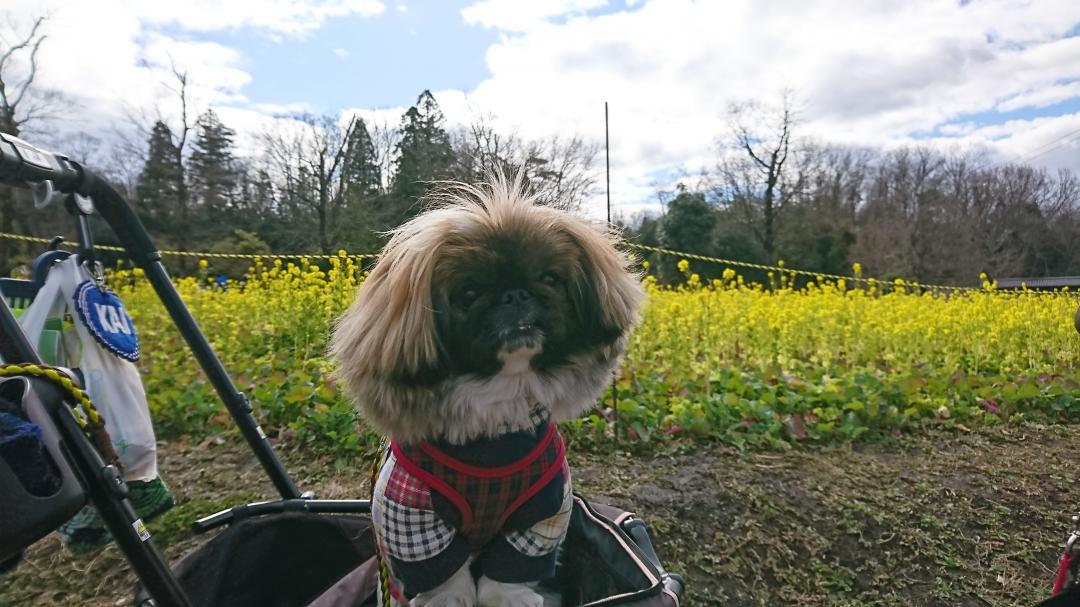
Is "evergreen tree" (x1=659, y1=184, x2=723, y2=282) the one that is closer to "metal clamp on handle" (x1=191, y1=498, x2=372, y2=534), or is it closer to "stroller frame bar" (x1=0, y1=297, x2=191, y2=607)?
"metal clamp on handle" (x1=191, y1=498, x2=372, y2=534)

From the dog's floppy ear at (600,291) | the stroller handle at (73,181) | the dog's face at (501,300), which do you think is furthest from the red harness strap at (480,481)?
the stroller handle at (73,181)

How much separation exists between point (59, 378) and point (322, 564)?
146cm

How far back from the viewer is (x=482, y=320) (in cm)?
138

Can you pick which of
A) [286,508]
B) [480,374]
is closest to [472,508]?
[480,374]

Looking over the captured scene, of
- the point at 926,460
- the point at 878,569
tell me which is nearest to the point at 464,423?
the point at 878,569

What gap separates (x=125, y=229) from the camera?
69.0 inches

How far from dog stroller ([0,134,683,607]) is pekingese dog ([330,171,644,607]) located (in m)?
0.32

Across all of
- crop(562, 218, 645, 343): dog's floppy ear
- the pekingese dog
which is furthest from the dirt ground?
crop(562, 218, 645, 343): dog's floppy ear

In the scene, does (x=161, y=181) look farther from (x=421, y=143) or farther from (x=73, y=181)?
(x=73, y=181)

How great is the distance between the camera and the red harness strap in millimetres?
1460

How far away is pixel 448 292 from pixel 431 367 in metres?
0.17

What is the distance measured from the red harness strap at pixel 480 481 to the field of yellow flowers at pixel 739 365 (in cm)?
117

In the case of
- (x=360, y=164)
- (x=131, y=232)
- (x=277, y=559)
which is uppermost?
(x=360, y=164)

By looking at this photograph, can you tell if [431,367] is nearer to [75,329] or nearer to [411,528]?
[411,528]
